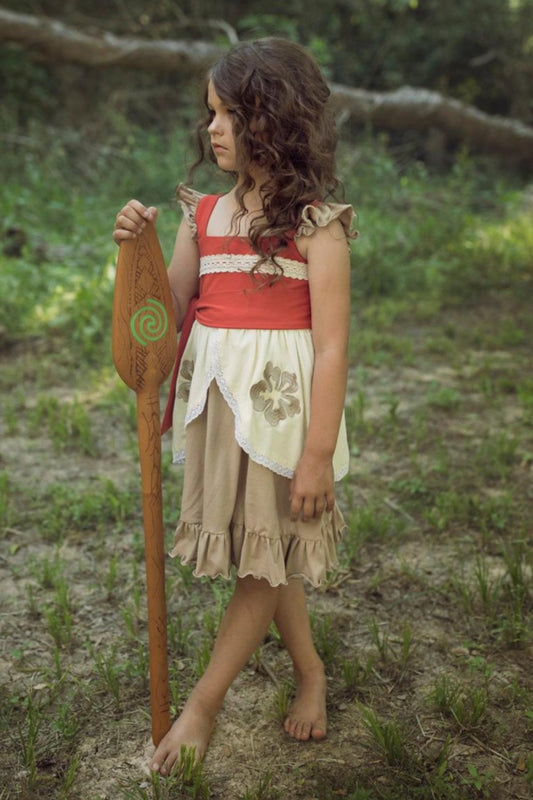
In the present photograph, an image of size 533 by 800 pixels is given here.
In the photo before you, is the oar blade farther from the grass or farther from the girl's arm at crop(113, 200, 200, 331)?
the grass

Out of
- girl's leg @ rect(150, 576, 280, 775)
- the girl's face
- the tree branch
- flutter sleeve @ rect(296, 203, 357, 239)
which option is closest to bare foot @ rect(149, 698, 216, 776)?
girl's leg @ rect(150, 576, 280, 775)

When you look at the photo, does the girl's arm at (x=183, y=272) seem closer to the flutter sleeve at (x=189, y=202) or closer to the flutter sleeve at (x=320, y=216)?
the flutter sleeve at (x=189, y=202)

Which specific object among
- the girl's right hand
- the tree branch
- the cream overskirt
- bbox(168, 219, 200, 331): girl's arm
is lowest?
the cream overskirt

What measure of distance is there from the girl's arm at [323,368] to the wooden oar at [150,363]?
307mm

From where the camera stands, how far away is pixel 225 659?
72.2 inches

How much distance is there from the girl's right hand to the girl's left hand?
0.58 metres

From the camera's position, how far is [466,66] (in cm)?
1057

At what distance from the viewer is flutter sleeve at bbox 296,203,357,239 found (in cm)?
170

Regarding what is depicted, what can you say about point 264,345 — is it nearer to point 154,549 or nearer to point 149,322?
point 149,322

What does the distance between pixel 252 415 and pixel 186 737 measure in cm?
A: 73

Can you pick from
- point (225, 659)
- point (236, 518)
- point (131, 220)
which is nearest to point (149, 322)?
point (131, 220)

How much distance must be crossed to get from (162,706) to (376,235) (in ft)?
15.3

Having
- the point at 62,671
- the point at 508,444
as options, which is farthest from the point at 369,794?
the point at 508,444

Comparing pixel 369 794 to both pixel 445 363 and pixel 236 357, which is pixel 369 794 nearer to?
pixel 236 357
